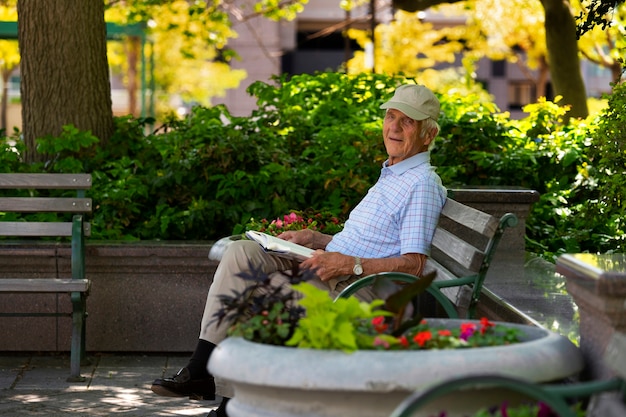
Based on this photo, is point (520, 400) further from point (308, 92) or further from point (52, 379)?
point (308, 92)

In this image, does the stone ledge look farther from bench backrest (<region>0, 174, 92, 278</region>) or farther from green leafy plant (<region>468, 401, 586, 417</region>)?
green leafy plant (<region>468, 401, 586, 417</region>)

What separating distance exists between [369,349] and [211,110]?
5.97 m

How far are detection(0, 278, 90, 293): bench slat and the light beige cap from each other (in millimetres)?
2287

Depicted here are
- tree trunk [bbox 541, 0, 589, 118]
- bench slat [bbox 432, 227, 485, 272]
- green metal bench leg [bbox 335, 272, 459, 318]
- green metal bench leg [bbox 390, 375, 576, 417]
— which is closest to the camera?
green metal bench leg [bbox 390, 375, 576, 417]

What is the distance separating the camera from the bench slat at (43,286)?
6711 mm

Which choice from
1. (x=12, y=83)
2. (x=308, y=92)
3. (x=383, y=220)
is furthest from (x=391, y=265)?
(x=12, y=83)

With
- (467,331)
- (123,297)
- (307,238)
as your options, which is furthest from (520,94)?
(467,331)

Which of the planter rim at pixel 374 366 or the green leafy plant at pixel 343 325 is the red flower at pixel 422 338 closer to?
the green leafy plant at pixel 343 325

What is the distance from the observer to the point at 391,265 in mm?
5039

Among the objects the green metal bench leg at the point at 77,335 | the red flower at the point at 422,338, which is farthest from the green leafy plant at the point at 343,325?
the green metal bench leg at the point at 77,335

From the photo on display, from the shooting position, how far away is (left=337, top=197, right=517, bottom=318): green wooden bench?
466 cm

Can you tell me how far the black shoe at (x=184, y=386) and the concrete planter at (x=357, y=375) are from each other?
6.04ft

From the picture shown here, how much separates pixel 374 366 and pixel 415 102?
8.17 feet

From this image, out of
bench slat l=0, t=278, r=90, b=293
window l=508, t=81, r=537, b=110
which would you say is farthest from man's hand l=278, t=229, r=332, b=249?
window l=508, t=81, r=537, b=110
